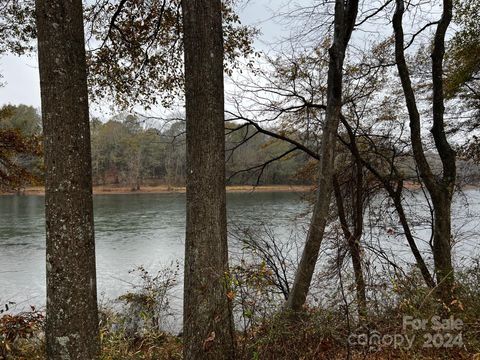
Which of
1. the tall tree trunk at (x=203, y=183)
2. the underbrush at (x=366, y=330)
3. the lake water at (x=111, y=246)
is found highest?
Answer: the tall tree trunk at (x=203, y=183)

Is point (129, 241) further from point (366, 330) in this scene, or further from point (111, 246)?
point (366, 330)

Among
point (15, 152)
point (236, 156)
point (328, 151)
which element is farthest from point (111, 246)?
point (328, 151)

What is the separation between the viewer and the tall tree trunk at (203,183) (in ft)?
9.58

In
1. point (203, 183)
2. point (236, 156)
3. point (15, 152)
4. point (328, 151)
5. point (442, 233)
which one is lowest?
point (442, 233)

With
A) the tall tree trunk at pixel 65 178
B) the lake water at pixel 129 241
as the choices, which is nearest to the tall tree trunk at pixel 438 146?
the lake water at pixel 129 241

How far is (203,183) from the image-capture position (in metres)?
2.97

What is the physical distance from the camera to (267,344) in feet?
8.66

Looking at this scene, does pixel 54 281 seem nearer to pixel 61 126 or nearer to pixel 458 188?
pixel 61 126

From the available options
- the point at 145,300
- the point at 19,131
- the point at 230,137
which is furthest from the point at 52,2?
the point at 145,300

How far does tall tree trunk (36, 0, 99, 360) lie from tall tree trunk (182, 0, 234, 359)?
0.79 metres

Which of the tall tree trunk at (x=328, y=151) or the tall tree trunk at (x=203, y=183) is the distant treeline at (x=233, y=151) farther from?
the tall tree trunk at (x=328, y=151)

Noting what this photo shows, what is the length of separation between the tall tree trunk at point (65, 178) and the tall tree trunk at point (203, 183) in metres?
0.79

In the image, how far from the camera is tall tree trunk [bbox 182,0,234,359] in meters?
2.92

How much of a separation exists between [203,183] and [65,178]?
3.31ft
